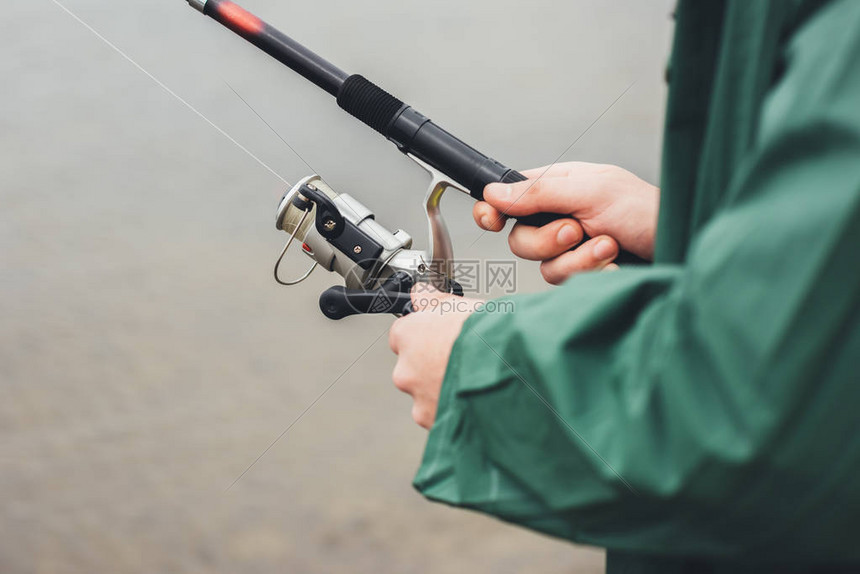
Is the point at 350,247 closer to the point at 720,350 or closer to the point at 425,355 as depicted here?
the point at 425,355

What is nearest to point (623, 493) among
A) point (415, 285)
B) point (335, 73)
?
point (415, 285)

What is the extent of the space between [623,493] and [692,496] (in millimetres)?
40

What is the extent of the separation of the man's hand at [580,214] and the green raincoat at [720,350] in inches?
18.2

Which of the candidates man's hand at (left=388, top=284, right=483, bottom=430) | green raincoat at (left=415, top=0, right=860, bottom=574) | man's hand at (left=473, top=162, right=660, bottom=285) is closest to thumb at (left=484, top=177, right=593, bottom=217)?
man's hand at (left=473, top=162, right=660, bottom=285)

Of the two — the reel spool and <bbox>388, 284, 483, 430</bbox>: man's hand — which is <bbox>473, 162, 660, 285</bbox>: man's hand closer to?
the reel spool

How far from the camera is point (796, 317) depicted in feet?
0.91

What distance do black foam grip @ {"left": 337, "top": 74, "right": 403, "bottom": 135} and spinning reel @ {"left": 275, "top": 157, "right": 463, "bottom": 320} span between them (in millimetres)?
71

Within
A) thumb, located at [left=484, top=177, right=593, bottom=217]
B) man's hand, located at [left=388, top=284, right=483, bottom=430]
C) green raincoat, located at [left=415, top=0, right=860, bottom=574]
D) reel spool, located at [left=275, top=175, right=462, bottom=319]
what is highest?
green raincoat, located at [left=415, top=0, right=860, bottom=574]

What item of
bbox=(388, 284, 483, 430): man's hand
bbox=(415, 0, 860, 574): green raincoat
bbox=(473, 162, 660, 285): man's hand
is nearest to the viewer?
bbox=(415, 0, 860, 574): green raincoat

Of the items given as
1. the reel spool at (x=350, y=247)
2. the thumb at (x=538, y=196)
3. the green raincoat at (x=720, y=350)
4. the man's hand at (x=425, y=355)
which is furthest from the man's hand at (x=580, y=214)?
the green raincoat at (x=720, y=350)

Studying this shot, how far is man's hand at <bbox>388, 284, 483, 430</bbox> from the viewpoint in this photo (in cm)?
52

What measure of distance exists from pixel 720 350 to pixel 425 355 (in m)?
0.27

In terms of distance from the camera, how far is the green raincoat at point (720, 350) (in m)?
0.27

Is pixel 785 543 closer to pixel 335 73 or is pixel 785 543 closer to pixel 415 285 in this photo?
pixel 415 285
